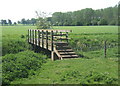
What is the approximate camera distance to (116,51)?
856 inches

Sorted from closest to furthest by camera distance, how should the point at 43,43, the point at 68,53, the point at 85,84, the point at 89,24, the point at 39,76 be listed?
the point at 85,84, the point at 39,76, the point at 68,53, the point at 43,43, the point at 89,24

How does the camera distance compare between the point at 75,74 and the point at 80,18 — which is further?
the point at 80,18

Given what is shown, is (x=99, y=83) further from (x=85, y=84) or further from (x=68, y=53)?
(x=68, y=53)

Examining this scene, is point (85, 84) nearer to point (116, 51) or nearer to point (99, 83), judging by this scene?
point (99, 83)

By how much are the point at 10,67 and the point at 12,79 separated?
117cm

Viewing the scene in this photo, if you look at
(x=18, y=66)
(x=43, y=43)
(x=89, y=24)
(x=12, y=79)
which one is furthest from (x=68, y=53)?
(x=89, y=24)

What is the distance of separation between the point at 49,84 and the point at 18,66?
Answer: 2.70m

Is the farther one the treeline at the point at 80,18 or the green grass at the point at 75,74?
the treeline at the point at 80,18

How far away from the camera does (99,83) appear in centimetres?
956

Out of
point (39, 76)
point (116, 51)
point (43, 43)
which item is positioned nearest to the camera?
point (39, 76)

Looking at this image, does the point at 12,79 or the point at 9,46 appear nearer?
the point at 12,79

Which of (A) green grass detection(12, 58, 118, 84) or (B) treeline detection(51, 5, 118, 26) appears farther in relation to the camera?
(B) treeline detection(51, 5, 118, 26)

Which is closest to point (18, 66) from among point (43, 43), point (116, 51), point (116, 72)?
point (116, 72)

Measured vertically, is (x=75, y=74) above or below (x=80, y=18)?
below
